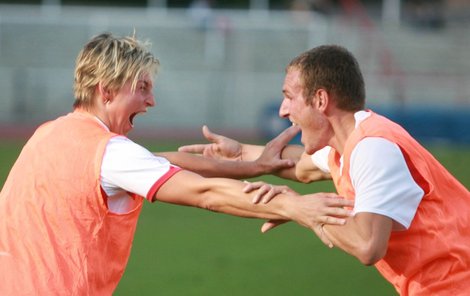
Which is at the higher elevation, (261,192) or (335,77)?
(335,77)

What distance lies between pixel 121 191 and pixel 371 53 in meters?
24.1

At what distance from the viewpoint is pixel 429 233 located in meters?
4.81

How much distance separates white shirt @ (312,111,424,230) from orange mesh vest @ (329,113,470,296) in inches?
3.1

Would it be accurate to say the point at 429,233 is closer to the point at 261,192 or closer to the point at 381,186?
the point at 381,186

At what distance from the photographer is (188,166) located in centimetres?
600

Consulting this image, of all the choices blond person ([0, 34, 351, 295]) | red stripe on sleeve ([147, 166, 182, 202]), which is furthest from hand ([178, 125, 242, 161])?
red stripe on sleeve ([147, 166, 182, 202])

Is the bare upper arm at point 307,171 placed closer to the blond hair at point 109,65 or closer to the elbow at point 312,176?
the elbow at point 312,176

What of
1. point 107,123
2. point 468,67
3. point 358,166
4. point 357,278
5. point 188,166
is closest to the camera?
point 358,166

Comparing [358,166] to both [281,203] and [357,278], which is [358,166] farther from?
[357,278]

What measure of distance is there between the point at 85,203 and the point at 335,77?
142cm

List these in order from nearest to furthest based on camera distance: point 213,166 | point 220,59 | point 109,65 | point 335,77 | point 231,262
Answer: point 109,65
point 335,77
point 213,166
point 231,262
point 220,59

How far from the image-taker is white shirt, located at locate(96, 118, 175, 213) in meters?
4.71

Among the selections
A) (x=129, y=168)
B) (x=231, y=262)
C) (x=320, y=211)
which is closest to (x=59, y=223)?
(x=129, y=168)

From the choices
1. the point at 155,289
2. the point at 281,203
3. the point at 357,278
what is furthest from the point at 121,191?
the point at 357,278
